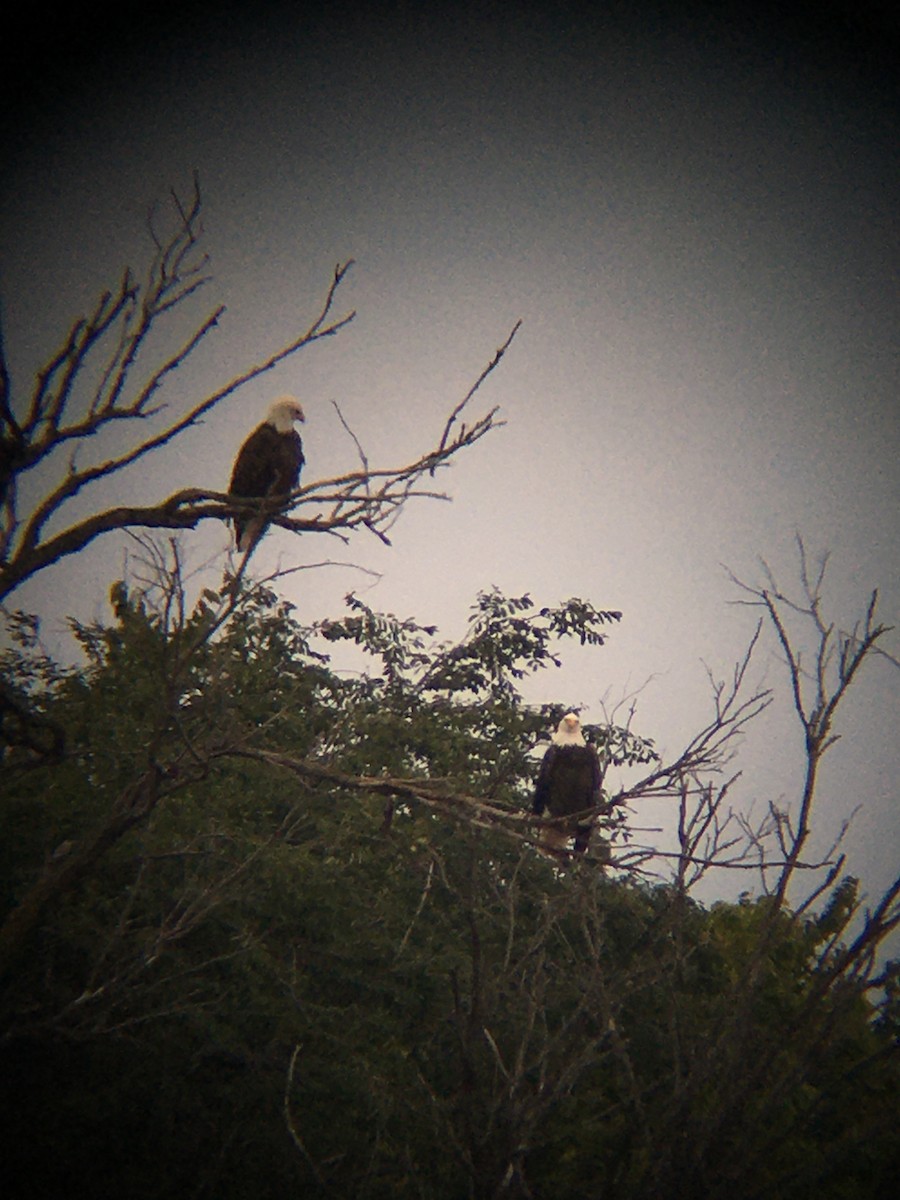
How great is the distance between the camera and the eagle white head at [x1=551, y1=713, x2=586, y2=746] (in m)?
6.19

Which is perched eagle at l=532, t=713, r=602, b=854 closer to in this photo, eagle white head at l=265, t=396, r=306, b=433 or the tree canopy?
the tree canopy

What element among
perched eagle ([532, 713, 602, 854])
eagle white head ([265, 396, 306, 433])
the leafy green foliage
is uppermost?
eagle white head ([265, 396, 306, 433])

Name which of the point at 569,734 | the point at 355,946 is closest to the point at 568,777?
the point at 569,734

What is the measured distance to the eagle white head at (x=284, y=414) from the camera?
4.57 m

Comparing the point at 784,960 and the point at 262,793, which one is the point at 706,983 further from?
the point at 262,793

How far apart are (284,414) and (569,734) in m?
Answer: 3.47

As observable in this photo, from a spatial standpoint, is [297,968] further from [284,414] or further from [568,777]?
[284,414]

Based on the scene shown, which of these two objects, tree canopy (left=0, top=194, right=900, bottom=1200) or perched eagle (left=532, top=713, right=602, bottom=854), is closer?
tree canopy (left=0, top=194, right=900, bottom=1200)

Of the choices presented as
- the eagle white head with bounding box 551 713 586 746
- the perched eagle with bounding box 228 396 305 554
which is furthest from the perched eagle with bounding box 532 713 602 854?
the perched eagle with bounding box 228 396 305 554

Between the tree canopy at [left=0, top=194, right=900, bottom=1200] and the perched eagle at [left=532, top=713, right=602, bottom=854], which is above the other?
the perched eagle at [left=532, top=713, right=602, bottom=854]

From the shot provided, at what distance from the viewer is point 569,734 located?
20.6 feet

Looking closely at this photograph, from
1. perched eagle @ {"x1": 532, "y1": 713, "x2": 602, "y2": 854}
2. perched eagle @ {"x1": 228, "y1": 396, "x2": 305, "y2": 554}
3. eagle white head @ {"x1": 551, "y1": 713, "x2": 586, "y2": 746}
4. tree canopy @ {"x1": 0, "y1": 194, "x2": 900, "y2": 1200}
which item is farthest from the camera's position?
eagle white head @ {"x1": 551, "y1": 713, "x2": 586, "y2": 746}

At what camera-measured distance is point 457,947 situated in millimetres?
5488

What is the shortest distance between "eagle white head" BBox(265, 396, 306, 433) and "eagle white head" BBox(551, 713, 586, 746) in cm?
333
